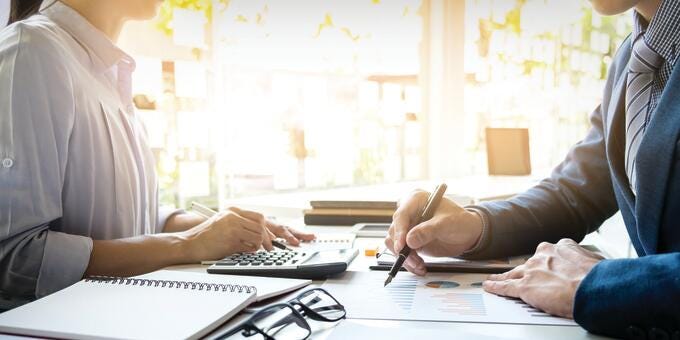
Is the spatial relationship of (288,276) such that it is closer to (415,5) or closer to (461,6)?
(415,5)

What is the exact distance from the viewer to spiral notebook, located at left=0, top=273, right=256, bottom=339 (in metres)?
0.62

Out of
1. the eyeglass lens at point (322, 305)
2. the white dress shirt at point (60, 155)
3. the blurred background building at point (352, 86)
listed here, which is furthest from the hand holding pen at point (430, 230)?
the blurred background building at point (352, 86)

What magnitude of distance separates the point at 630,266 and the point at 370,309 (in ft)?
1.10

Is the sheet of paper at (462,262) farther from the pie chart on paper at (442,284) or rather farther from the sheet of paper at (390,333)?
the sheet of paper at (390,333)

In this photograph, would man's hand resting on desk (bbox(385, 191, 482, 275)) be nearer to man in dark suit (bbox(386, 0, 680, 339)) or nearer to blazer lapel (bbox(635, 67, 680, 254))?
man in dark suit (bbox(386, 0, 680, 339))

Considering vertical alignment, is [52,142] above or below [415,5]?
below

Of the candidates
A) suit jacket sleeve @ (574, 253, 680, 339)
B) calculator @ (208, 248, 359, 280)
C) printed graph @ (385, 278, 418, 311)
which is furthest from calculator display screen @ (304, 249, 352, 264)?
suit jacket sleeve @ (574, 253, 680, 339)

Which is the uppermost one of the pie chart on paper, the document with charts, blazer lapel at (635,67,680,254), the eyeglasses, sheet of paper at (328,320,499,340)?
blazer lapel at (635,67,680,254)

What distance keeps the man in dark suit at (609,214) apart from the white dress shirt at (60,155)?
61 centimetres

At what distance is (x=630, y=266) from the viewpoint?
2.31 feet

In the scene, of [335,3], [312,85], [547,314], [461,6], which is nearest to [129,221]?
[547,314]

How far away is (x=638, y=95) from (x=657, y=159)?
0.78ft

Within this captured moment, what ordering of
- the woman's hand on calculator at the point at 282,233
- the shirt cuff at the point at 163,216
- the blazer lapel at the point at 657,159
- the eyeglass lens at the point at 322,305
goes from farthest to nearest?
the shirt cuff at the point at 163,216 → the woman's hand on calculator at the point at 282,233 → the blazer lapel at the point at 657,159 → the eyeglass lens at the point at 322,305

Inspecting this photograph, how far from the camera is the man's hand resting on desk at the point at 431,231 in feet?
3.18
